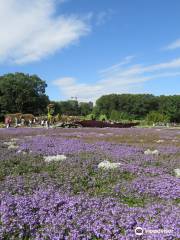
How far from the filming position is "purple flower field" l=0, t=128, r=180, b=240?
268 inches

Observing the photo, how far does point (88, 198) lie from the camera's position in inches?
344

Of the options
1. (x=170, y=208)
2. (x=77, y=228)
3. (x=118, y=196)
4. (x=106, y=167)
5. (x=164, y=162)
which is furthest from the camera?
(x=164, y=162)

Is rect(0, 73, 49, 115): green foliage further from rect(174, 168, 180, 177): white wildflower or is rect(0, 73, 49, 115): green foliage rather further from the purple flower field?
rect(174, 168, 180, 177): white wildflower

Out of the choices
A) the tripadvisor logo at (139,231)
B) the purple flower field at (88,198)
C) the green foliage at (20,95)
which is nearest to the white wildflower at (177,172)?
the purple flower field at (88,198)

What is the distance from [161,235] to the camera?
6430mm

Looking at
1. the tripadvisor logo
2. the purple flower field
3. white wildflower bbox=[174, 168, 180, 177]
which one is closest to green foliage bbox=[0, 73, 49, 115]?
the purple flower field

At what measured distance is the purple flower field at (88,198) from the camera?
22.3 ft

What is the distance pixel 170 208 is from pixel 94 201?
1.52 meters

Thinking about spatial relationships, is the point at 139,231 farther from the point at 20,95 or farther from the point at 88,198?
the point at 20,95

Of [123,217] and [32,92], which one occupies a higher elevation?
[32,92]

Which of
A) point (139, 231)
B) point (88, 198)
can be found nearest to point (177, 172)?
point (88, 198)

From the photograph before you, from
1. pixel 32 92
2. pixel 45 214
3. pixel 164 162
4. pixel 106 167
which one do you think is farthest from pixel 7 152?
pixel 32 92

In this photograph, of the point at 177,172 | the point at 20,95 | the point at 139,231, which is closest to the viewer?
the point at 139,231

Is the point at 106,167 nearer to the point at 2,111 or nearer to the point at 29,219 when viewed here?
the point at 29,219
